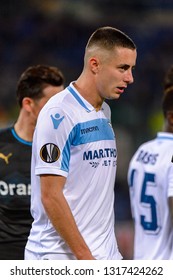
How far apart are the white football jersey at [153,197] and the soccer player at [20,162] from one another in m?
0.81

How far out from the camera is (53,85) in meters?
5.39

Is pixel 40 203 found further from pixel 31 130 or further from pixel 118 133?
pixel 118 133

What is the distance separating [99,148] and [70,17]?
11.7m

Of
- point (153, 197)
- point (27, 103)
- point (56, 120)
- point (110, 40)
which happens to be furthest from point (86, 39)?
point (56, 120)

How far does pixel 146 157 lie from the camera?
18.7ft

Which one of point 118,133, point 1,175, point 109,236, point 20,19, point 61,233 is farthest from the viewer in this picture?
point 20,19

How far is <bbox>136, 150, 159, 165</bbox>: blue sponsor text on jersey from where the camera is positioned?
562cm

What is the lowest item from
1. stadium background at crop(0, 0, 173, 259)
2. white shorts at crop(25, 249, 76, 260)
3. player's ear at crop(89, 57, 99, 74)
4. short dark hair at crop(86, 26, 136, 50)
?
white shorts at crop(25, 249, 76, 260)

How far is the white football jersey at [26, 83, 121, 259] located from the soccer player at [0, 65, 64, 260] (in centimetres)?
93

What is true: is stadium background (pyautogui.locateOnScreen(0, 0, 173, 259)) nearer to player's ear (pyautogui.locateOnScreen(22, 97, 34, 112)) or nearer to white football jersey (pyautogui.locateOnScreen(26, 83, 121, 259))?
player's ear (pyautogui.locateOnScreen(22, 97, 34, 112))

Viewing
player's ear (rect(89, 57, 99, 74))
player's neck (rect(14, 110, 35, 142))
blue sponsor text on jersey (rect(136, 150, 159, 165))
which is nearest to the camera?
player's ear (rect(89, 57, 99, 74))

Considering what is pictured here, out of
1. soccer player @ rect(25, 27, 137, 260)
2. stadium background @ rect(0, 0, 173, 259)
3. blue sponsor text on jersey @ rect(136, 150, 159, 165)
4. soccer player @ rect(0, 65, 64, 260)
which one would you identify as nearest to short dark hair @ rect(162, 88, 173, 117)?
blue sponsor text on jersey @ rect(136, 150, 159, 165)

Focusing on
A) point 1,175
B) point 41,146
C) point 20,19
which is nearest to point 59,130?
point 41,146

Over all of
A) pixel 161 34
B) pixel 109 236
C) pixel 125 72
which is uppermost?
pixel 161 34
